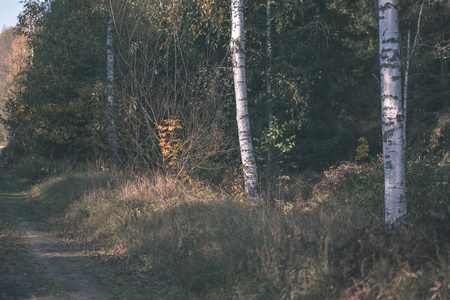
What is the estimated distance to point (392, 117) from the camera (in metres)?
6.96

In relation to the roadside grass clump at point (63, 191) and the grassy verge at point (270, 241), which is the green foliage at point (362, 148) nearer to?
the grassy verge at point (270, 241)

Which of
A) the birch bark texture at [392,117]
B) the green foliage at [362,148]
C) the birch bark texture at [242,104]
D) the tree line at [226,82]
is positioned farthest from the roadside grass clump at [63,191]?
the green foliage at [362,148]

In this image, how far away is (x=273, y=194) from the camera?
12.1m

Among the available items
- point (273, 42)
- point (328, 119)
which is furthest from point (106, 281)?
point (328, 119)

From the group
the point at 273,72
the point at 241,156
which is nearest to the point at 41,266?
the point at 241,156

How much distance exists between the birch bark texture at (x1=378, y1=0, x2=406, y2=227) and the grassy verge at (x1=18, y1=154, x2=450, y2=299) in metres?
0.41

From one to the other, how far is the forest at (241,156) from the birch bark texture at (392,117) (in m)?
0.03

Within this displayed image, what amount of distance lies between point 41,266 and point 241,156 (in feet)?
19.0

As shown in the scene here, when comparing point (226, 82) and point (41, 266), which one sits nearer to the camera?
point (41, 266)

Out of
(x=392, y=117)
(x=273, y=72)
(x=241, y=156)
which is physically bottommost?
(x=241, y=156)

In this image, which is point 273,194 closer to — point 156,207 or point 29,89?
point 156,207

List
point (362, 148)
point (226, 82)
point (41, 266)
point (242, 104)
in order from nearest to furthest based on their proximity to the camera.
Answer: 1. point (41, 266)
2. point (242, 104)
3. point (226, 82)
4. point (362, 148)

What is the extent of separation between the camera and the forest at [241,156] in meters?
6.00

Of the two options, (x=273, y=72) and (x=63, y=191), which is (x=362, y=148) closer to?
(x=273, y=72)
